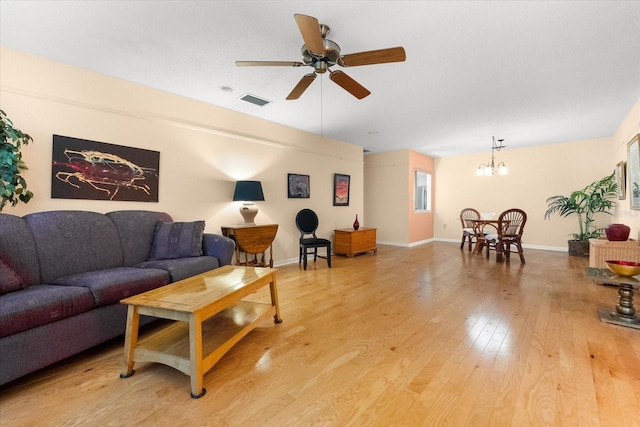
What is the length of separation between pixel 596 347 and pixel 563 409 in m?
0.90

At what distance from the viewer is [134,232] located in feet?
8.95

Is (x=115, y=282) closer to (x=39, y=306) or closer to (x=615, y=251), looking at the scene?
(x=39, y=306)

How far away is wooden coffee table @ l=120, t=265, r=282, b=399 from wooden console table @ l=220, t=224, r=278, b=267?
Result: 4.69ft

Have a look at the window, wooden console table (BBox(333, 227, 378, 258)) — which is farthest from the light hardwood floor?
the window

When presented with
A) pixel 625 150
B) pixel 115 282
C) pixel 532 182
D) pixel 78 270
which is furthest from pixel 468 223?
pixel 78 270

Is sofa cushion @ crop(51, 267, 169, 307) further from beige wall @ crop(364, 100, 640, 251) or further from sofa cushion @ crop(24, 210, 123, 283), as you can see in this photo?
beige wall @ crop(364, 100, 640, 251)

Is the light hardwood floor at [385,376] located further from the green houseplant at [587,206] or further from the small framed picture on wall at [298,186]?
the green houseplant at [587,206]

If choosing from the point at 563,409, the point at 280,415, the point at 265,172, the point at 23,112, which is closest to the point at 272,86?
the point at 265,172

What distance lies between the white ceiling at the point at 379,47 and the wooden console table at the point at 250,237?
5.40ft

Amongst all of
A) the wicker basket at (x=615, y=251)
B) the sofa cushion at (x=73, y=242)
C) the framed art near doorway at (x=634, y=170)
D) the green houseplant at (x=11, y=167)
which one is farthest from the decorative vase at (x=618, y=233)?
the green houseplant at (x=11, y=167)

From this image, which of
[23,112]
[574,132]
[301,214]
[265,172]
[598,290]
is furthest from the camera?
[574,132]

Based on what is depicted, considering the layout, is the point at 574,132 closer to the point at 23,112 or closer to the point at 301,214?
the point at 301,214

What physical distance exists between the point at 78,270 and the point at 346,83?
2691 mm

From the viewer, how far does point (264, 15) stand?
2.00 metres
